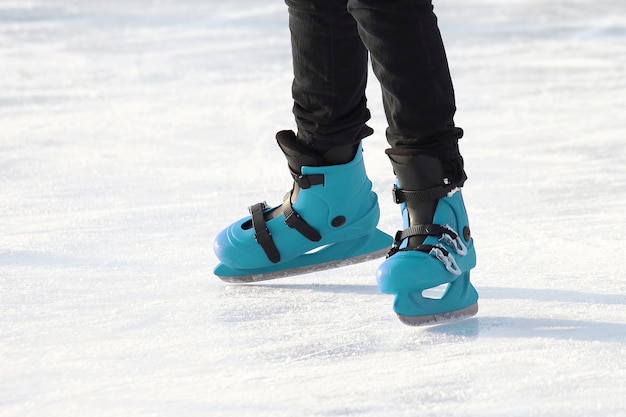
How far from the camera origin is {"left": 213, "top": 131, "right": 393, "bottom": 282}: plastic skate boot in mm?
1632

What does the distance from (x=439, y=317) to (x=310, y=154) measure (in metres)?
0.33

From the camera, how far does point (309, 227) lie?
164cm

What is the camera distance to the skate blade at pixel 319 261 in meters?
1.67

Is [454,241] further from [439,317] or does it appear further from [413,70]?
[413,70]

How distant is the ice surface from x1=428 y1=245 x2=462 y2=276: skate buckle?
8cm

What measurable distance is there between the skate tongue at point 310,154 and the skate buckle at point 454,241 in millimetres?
248

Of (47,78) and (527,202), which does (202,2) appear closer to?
(47,78)

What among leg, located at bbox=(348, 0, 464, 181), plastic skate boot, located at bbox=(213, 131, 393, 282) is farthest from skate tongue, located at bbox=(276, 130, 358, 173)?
leg, located at bbox=(348, 0, 464, 181)

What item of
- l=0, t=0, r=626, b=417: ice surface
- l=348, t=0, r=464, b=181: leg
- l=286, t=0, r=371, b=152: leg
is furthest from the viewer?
l=286, t=0, r=371, b=152: leg

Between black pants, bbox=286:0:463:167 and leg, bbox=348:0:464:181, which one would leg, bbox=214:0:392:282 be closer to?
black pants, bbox=286:0:463:167

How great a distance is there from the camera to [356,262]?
1682mm

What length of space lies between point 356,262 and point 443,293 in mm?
202

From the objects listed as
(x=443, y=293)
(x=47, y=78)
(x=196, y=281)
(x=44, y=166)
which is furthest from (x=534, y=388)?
(x=47, y=78)

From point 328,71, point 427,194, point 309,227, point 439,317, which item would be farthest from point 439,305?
point 328,71
